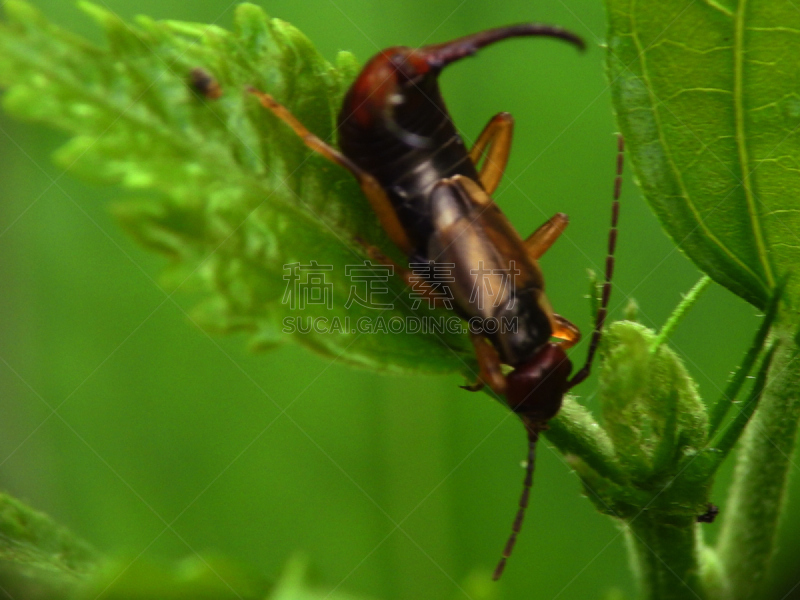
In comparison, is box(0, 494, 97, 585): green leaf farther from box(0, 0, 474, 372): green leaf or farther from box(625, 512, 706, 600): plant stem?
box(625, 512, 706, 600): plant stem

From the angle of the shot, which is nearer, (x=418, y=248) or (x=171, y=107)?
(x=171, y=107)

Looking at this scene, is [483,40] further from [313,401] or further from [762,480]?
[313,401]

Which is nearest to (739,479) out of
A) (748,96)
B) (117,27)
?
(748,96)

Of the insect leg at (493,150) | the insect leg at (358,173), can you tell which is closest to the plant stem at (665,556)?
the insect leg at (358,173)

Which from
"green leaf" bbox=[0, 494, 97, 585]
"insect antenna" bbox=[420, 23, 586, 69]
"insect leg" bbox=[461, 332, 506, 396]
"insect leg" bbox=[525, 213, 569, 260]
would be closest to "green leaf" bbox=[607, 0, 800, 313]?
"insect antenna" bbox=[420, 23, 586, 69]

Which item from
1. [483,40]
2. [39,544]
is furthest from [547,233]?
[39,544]

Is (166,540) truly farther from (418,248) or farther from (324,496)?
(418,248)

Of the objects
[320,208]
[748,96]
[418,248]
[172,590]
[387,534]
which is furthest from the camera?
[387,534]
